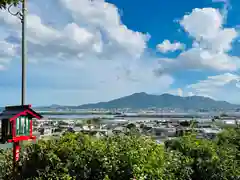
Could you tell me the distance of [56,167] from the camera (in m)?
3.62

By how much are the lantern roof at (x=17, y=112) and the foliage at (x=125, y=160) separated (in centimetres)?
39

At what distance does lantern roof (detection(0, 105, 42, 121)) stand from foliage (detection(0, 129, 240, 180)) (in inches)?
15.4

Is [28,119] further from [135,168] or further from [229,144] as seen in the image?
[229,144]

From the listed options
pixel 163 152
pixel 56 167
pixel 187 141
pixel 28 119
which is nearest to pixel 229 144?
pixel 187 141

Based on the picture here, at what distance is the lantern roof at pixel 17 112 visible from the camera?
3.81 meters

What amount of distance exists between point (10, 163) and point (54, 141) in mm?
795

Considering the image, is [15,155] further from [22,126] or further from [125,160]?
[125,160]

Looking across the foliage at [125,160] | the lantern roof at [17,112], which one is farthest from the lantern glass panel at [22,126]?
the foliage at [125,160]

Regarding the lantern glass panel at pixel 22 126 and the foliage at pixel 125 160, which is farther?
the lantern glass panel at pixel 22 126

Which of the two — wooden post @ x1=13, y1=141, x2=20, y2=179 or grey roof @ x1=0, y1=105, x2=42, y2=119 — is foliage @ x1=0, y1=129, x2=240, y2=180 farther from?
grey roof @ x1=0, y1=105, x2=42, y2=119

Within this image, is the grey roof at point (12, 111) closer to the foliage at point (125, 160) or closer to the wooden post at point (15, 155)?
the wooden post at point (15, 155)

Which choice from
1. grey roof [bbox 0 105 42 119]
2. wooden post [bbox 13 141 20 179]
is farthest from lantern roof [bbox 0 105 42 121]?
wooden post [bbox 13 141 20 179]

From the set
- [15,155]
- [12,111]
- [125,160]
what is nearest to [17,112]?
[12,111]

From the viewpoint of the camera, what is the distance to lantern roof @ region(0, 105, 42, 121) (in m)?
3.81
